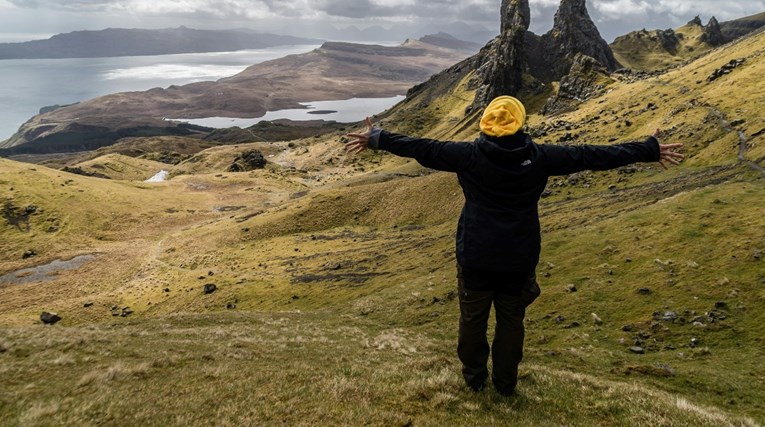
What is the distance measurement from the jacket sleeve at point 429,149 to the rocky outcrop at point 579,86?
13570cm

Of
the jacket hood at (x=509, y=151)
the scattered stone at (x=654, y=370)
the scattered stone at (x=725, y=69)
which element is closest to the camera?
the jacket hood at (x=509, y=151)

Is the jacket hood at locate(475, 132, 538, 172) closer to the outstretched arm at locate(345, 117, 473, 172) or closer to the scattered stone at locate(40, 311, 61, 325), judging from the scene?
the outstretched arm at locate(345, 117, 473, 172)

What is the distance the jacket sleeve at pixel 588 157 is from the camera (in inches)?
381

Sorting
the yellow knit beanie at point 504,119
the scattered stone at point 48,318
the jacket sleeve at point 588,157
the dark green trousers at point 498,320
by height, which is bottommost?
the scattered stone at point 48,318

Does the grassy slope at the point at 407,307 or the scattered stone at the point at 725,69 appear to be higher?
the scattered stone at the point at 725,69

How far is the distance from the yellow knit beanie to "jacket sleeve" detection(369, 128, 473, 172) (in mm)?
624

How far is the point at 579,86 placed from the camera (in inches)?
5443

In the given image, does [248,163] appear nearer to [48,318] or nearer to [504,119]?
[48,318]

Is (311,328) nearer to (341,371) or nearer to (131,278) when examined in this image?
(341,371)

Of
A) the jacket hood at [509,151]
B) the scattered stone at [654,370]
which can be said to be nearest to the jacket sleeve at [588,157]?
the jacket hood at [509,151]

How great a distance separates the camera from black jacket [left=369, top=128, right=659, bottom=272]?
9.30m

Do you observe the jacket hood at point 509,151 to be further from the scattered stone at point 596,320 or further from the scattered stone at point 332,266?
the scattered stone at point 332,266

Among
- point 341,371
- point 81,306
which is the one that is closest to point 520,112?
point 341,371

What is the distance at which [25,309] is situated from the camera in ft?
195
